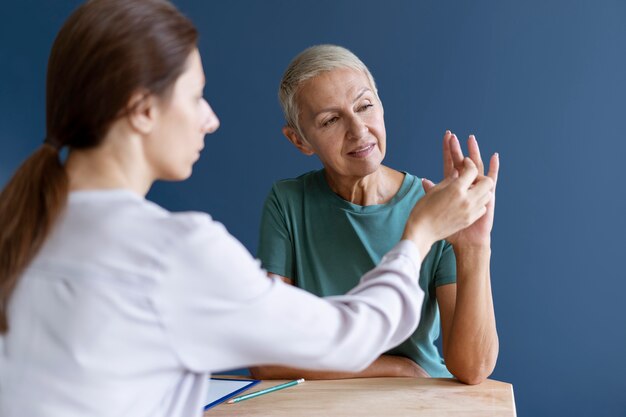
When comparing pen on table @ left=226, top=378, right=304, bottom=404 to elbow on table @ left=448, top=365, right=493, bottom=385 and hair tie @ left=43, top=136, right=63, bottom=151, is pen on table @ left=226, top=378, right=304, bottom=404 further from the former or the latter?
hair tie @ left=43, top=136, right=63, bottom=151

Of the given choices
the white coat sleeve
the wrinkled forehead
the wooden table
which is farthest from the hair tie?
the wrinkled forehead

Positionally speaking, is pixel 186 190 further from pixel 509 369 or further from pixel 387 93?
pixel 509 369

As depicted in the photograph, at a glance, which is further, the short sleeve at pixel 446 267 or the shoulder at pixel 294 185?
the shoulder at pixel 294 185

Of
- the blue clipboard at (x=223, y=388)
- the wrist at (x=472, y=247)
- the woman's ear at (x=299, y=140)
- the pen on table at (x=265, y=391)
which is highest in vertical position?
the woman's ear at (x=299, y=140)

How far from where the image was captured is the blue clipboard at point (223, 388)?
4.56 ft

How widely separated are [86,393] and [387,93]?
6.51 feet

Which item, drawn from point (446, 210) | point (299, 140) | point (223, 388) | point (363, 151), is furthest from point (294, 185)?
point (446, 210)

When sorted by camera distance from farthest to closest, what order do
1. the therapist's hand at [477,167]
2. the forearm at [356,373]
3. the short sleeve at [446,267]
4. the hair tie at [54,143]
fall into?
the short sleeve at [446,267]
the forearm at [356,373]
the therapist's hand at [477,167]
the hair tie at [54,143]

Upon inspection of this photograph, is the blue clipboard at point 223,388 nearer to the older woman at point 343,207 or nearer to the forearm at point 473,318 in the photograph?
the older woman at point 343,207

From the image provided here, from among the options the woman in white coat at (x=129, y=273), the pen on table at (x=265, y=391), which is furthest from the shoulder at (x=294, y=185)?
the woman in white coat at (x=129, y=273)

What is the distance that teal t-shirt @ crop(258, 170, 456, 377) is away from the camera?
1705mm

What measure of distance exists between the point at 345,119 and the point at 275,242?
1.11ft

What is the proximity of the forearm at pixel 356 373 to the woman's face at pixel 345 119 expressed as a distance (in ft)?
1.44

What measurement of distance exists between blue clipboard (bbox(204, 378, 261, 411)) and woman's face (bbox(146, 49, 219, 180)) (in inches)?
22.3
